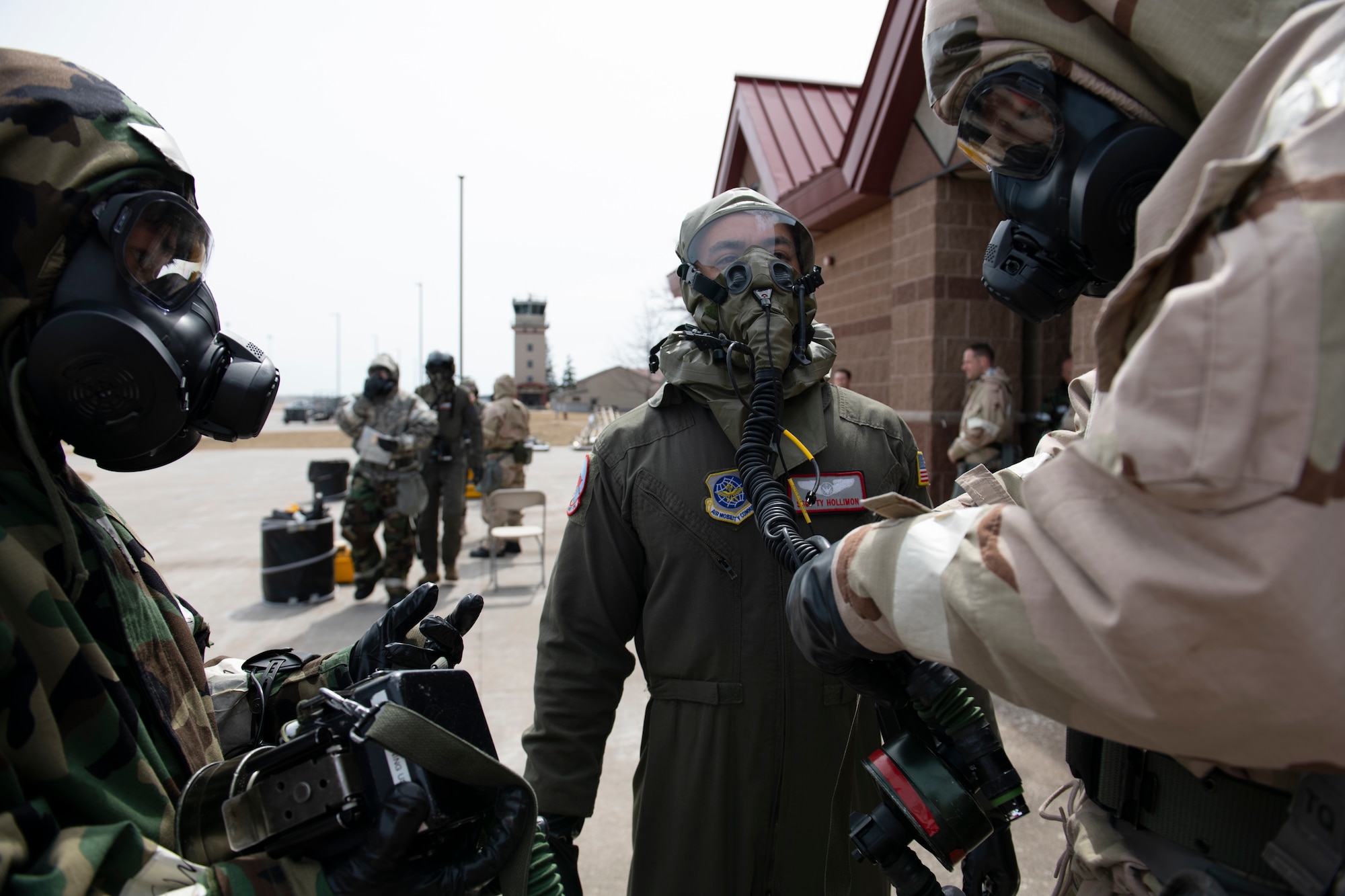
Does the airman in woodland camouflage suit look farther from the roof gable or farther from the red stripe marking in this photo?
the roof gable

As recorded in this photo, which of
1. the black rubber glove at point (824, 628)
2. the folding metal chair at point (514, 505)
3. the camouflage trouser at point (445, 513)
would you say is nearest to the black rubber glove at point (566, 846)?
the black rubber glove at point (824, 628)

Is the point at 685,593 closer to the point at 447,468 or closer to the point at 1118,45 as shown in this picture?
the point at 1118,45

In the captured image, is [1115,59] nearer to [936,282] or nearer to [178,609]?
[178,609]

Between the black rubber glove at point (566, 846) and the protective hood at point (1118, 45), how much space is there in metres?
1.63

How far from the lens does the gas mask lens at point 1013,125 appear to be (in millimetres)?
1128

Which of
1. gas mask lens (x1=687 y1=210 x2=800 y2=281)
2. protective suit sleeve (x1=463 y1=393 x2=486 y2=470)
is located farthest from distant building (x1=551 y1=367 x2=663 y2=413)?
gas mask lens (x1=687 y1=210 x2=800 y2=281)

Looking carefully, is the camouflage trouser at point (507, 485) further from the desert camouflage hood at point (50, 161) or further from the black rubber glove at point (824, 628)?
the black rubber glove at point (824, 628)

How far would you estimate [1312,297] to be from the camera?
62 cm

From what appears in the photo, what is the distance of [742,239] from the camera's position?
6.59ft

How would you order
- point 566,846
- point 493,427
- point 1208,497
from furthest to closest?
point 493,427, point 566,846, point 1208,497

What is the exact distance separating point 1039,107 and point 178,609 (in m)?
1.66

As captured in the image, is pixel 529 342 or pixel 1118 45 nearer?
pixel 1118 45

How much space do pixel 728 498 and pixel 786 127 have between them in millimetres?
Result: 8227

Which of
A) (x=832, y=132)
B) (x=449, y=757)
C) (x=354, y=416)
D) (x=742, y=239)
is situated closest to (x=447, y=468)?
(x=354, y=416)
